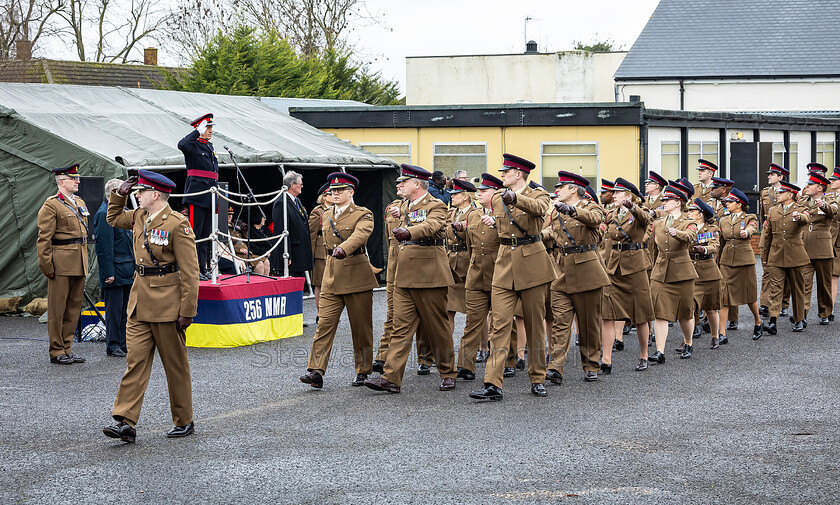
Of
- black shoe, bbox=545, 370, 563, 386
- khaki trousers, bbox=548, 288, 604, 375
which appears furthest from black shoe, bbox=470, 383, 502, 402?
khaki trousers, bbox=548, 288, 604, 375

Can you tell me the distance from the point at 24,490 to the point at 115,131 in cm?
1037

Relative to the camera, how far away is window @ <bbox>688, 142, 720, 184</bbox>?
25.2 meters

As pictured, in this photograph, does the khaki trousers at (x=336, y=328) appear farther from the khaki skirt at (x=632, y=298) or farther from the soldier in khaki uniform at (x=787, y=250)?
the soldier in khaki uniform at (x=787, y=250)

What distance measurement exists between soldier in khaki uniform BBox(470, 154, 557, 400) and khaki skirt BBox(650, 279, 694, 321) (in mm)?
2302

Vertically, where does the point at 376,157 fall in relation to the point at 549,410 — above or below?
above

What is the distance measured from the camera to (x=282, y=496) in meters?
6.14

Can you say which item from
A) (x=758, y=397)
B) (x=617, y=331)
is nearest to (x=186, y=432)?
(x=758, y=397)

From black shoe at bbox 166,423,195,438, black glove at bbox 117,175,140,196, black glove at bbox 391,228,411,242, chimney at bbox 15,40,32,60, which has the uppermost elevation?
chimney at bbox 15,40,32,60

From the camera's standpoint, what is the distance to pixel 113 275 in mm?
11625

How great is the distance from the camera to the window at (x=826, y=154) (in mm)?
30875

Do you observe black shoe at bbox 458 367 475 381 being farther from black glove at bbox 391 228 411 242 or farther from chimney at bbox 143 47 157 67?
chimney at bbox 143 47 157 67

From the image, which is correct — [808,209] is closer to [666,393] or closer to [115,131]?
[666,393]

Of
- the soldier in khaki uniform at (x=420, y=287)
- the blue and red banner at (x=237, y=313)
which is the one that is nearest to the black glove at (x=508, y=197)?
the soldier in khaki uniform at (x=420, y=287)

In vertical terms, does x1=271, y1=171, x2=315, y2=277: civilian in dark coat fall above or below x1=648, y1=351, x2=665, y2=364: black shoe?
above
